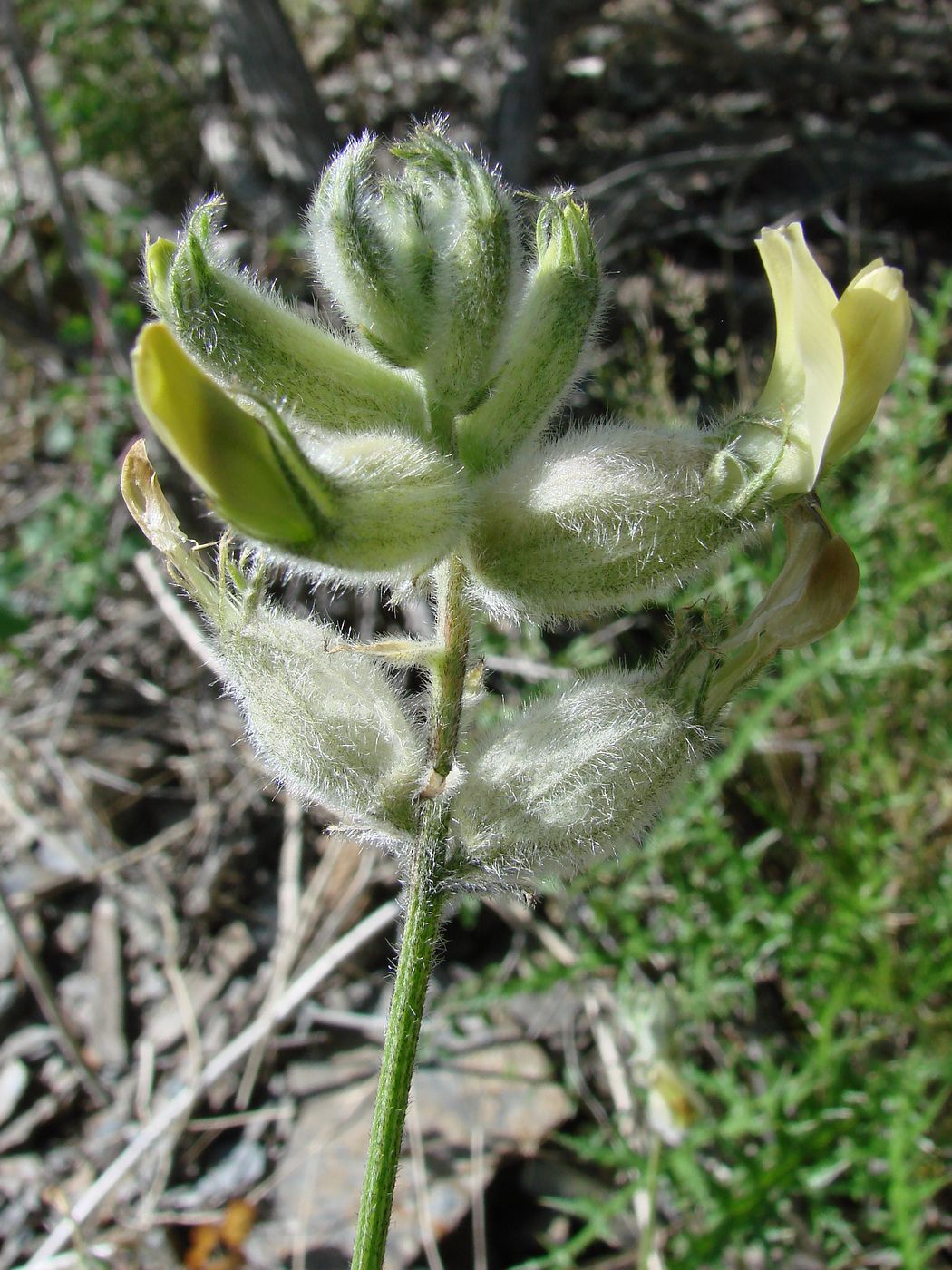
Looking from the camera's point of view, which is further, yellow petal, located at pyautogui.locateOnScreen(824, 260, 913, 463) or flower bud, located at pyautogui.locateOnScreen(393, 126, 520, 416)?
flower bud, located at pyautogui.locateOnScreen(393, 126, 520, 416)

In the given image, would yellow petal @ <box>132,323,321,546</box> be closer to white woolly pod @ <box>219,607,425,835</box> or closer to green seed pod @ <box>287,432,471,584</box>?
green seed pod @ <box>287,432,471,584</box>

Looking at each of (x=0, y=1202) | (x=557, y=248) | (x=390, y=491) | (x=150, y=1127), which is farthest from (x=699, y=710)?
(x=0, y=1202)

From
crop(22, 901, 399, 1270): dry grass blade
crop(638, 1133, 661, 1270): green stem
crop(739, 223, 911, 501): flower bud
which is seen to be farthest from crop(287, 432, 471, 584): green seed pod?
crop(22, 901, 399, 1270): dry grass blade

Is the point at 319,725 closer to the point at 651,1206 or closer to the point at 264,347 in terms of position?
the point at 264,347

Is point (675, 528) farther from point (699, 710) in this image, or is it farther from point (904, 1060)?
point (904, 1060)

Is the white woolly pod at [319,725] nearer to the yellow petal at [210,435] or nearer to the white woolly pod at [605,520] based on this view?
the white woolly pod at [605,520]

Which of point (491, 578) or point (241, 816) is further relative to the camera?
point (241, 816)
